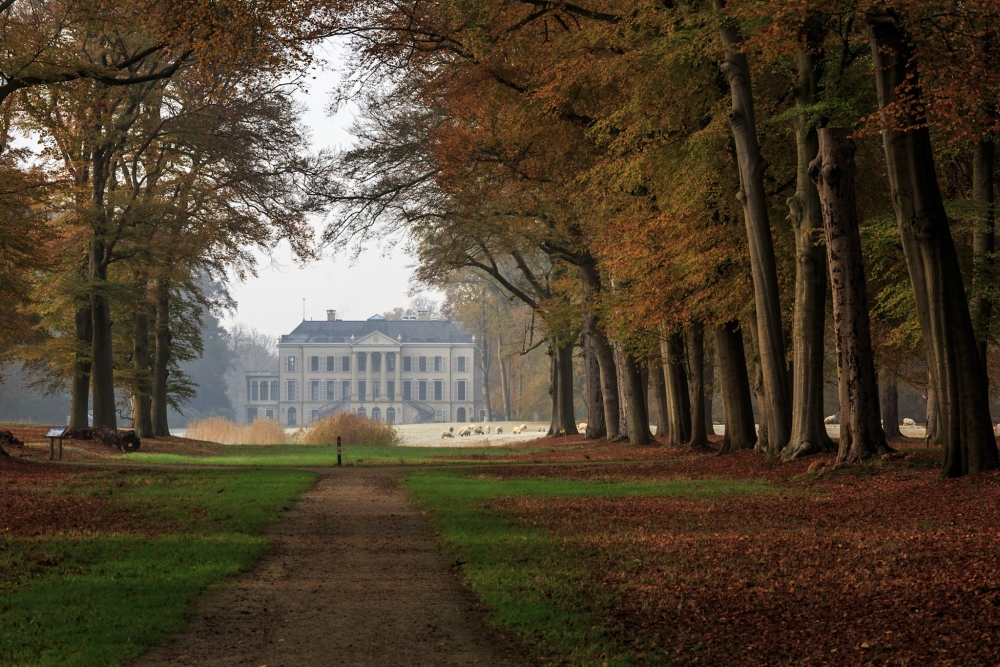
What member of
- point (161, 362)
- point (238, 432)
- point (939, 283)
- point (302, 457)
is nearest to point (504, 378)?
point (238, 432)

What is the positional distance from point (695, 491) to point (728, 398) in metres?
6.71

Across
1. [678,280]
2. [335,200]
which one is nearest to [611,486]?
[678,280]

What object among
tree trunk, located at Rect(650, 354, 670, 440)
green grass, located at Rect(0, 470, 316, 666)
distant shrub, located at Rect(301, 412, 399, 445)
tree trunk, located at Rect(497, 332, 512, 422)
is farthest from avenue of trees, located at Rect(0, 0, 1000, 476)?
tree trunk, located at Rect(497, 332, 512, 422)

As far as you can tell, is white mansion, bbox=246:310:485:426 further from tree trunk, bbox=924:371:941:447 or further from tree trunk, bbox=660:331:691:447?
tree trunk, bbox=924:371:941:447

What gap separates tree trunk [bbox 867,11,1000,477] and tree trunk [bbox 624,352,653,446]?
1796 cm

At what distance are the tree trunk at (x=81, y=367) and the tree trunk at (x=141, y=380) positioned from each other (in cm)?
190

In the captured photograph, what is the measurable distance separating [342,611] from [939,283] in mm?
9234

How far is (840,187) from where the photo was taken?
16.2m

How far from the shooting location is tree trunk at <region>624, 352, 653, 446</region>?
31891mm

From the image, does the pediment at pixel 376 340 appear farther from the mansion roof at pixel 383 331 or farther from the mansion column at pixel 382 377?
the mansion roof at pixel 383 331

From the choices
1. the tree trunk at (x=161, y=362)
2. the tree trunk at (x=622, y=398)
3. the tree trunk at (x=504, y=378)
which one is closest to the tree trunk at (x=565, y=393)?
the tree trunk at (x=622, y=398)

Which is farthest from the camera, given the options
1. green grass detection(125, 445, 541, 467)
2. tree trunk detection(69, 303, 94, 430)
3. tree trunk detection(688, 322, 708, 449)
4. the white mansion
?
the white mansion

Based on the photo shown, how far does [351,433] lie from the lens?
40.3m

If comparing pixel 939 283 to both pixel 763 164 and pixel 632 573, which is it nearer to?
pixel 763 164
